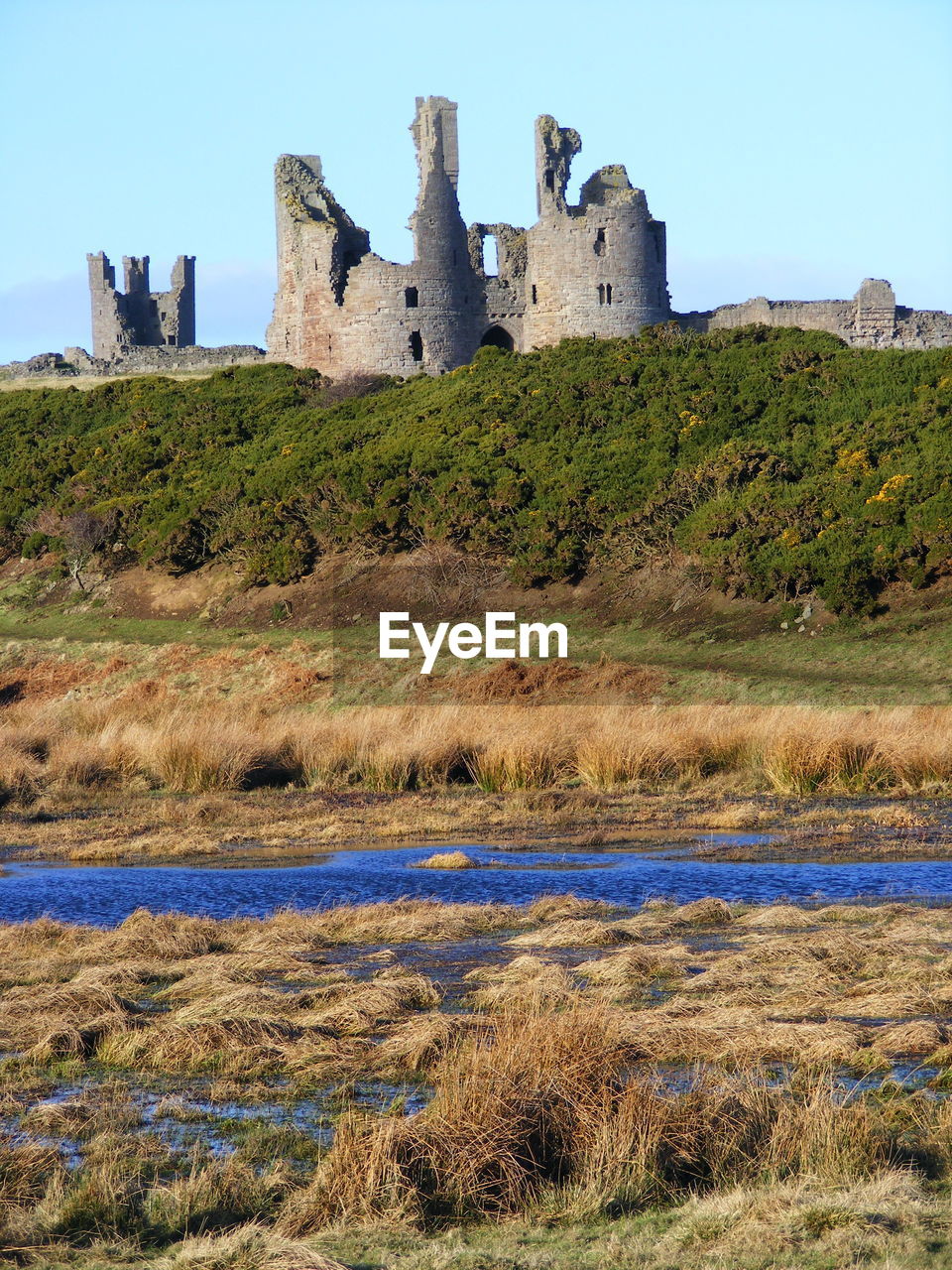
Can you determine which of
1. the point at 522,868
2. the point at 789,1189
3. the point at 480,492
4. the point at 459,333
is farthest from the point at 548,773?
the point at 459,333

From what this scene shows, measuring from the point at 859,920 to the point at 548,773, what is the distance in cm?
852

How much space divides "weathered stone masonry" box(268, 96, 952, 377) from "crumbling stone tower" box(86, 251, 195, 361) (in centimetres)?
2683

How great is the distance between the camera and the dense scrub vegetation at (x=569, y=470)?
34.0m

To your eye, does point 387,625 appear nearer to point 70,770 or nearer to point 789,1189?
point 70,770

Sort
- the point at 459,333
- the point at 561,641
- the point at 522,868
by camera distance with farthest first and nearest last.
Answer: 1. the point at 459,333
2. the point at 561,641
3. the point at 522,868

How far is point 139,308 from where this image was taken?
8962cm

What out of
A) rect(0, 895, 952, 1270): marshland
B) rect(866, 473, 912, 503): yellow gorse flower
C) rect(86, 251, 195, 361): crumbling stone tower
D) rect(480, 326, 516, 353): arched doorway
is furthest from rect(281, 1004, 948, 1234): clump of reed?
rect(86, 251, 195, 361): crumbling stone tower

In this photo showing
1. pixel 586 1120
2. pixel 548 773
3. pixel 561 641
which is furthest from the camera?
pixel 561 641

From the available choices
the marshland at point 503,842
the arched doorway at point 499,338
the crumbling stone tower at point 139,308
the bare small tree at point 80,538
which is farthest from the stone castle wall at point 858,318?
the crumbling stone tower at point 139,308

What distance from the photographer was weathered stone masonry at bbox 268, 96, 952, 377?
2379 inches

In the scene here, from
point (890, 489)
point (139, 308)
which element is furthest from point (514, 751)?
point (139, 308)

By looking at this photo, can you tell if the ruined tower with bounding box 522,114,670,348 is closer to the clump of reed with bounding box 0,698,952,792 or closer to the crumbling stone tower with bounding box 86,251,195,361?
the crumbling stone tower with bounding box 86,251,195,361

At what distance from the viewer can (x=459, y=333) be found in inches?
2426

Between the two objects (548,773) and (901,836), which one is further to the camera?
(548,773)
